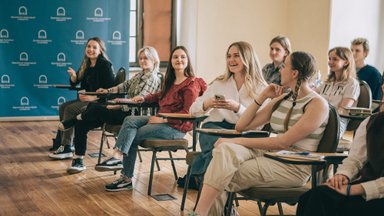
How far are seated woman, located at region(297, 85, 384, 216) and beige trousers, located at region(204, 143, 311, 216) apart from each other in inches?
13.2

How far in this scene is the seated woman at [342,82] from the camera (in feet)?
15.3

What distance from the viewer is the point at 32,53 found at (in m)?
8.09

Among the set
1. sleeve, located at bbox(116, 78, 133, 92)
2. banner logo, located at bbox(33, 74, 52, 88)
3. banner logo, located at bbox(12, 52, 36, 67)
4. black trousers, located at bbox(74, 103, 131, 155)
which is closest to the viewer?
black trousers, located at bbox(74, 103, 131, 155)

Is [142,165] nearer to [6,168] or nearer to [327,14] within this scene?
[6,168]

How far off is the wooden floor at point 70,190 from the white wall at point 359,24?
125 inches

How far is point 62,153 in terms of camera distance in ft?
18.9

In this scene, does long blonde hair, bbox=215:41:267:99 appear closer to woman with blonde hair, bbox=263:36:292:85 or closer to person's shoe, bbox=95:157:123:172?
woman with blonde hair, bbox=263:36:292:85

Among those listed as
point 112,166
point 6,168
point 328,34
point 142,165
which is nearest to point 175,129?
point 112,166

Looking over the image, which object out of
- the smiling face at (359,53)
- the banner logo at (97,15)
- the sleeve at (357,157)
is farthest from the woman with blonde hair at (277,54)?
the banner logo at (97,15)

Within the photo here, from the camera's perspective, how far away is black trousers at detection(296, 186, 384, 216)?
242cm

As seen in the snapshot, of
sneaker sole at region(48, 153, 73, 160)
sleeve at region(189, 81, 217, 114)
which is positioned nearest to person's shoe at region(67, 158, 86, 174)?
sneaker sole at region(48, 153, 73, 160)

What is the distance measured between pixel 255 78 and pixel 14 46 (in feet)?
16.5

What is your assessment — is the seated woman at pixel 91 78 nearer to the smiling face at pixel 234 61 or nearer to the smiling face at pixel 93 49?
the smiling face at pixel 93 49

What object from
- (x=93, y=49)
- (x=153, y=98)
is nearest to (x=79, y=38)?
(x=93, y=49)
